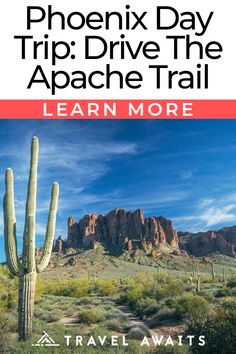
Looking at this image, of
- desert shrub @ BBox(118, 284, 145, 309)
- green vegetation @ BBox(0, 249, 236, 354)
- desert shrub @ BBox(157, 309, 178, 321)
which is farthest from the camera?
desert shrub @ BBox(118, 284, 145, 309)

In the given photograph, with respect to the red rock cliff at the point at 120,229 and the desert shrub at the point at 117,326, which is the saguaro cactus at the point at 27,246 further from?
the red rock cliff at the point at 120,229

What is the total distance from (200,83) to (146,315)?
53.6 ft

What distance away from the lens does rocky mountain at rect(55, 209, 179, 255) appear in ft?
502

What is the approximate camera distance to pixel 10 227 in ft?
52.8

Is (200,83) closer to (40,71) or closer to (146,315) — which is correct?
(40,71)

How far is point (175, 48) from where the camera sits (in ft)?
36.1

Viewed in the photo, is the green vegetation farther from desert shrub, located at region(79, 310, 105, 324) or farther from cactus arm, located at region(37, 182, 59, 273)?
cactus arm, located at region(37, 182, 59, 273)

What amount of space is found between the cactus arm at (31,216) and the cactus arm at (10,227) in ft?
1.35

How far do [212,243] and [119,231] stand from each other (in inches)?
1514

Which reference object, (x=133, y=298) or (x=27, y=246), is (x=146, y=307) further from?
(x=27, y=246)

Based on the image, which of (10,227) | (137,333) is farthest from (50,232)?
(137,333)

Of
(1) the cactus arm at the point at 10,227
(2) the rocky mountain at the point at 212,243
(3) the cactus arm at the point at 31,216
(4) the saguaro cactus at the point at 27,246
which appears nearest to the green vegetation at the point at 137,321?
(4) the saguaro cactus at the point at 27,246

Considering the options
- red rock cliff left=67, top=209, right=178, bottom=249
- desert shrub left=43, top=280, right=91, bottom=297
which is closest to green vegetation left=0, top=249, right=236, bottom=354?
desert shrub left=43, top=280, right=91, bottom=297

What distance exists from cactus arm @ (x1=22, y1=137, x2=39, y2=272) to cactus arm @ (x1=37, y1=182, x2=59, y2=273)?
30.7 inches
